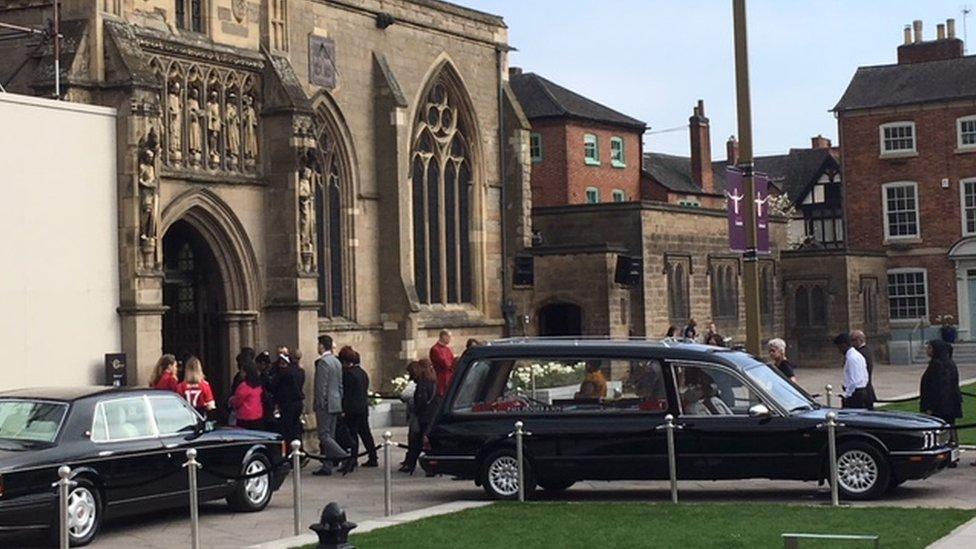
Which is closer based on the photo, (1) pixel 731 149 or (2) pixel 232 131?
(2) pixel 232 131

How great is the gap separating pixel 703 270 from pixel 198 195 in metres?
20.6

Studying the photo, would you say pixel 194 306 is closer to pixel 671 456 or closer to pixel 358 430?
pixel 358 430

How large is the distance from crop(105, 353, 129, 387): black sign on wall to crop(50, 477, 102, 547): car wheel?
8.75 meters

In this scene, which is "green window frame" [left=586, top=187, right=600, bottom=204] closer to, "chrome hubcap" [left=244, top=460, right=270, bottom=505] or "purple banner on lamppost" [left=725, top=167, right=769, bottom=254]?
"purple banner on lamppost" [left=725, top=167, right=769, bottom=254]

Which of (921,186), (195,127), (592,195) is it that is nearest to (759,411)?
(195,127)

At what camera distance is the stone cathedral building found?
25.1m

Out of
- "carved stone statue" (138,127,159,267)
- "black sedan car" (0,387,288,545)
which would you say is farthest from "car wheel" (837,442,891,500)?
"carved stone statue" (138,127,159,267)

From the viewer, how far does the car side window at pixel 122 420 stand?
1605 cm

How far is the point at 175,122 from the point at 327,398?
23.5 feet

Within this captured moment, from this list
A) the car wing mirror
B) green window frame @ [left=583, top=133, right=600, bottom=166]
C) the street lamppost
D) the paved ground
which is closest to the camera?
the paved ground

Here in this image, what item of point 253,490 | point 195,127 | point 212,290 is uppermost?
point 195,127

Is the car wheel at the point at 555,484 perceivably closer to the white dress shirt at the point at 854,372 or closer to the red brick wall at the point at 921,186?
the white dress shirt at the point at 854,372

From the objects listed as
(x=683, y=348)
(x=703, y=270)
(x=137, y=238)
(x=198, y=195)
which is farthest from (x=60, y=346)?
(x=703, y=270)

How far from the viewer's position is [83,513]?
15383mm
